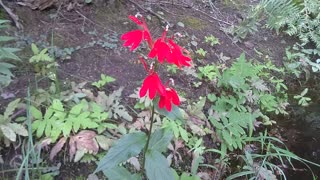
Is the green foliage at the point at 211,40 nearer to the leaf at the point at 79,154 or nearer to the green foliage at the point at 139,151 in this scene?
the leaf at the point at 79,154

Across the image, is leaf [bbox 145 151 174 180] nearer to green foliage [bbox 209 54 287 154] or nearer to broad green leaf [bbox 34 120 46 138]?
broad green leaf [bbox 34 120 46 138]

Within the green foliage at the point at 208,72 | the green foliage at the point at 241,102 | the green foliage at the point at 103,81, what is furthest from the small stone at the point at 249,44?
the green foliage at the point at 103,81

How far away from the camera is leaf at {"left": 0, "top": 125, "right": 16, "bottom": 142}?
1.77 meters

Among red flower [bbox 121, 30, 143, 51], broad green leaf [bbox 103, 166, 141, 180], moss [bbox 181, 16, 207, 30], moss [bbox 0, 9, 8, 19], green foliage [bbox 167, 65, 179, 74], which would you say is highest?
red flower [bbox 121, 30, 143, 51]

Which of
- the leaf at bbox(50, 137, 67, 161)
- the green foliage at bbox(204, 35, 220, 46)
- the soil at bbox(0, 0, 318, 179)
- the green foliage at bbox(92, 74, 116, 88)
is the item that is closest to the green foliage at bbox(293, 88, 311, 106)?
the soil at bbox(0, 0, 318, 179)

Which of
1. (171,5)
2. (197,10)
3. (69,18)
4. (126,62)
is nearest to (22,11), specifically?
(69,18)

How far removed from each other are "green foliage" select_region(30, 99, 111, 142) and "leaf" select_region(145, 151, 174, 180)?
0.59 m

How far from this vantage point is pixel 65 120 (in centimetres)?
194

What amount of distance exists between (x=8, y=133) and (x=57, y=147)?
8.8 inches

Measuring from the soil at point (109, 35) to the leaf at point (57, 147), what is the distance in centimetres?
9

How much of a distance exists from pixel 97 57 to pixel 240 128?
98cm

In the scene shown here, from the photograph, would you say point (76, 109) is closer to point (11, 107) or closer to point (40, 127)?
point (40, 127)

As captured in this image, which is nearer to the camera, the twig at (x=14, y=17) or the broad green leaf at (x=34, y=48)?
the broad green leaf at (x=34, y=48)

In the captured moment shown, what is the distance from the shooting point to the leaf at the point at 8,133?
1769 millimetres
